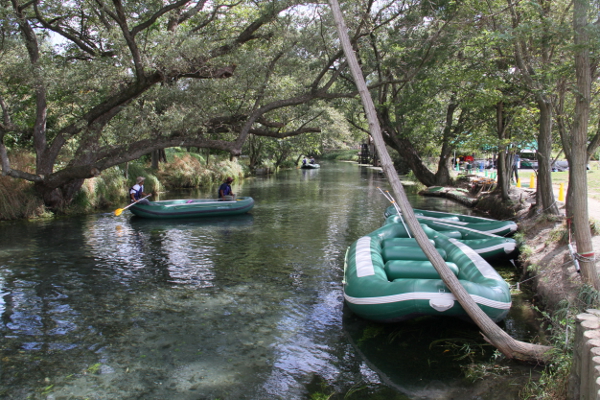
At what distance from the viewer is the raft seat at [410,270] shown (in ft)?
25.3

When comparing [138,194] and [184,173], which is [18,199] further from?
[184,173]

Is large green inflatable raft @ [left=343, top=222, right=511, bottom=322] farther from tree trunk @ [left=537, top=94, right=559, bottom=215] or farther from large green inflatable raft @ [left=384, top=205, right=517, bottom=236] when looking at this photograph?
tree trunk @ [left=537, top=94, right=559, bottom=215]

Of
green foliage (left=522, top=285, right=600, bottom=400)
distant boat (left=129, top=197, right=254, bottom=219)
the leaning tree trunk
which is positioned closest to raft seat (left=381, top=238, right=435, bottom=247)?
green foliage (left=522, top=285, right=600, bottom=400)

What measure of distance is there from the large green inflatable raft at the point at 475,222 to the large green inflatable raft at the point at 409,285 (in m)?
3.18

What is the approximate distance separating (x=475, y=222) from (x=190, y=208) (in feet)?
32.6

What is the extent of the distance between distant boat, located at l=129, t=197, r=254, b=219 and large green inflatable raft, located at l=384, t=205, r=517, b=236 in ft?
20.7

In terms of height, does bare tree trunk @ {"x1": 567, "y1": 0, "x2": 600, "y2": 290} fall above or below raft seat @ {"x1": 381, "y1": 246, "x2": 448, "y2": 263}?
above

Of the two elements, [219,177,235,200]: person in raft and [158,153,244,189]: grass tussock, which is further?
[158,153,244,189]: grass tussock

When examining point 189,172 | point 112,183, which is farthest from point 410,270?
point 189,172

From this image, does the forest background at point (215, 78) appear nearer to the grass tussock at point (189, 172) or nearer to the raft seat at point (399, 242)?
the raft seat at point (399, 242)

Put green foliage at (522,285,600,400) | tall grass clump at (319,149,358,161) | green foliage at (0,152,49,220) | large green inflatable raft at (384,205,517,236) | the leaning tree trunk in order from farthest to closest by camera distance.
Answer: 1. tall grass clump at (319,149,358,161)
2. green foliage at (0,152,49,220)
3. large green inflatable raft at (384,205,517,236)
4. the leaning tree trunk
5. green foliage at (522,285,600,400)

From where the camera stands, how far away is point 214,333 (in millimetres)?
7016

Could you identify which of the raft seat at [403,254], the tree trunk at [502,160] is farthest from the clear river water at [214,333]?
the tree trunk at [502,160]

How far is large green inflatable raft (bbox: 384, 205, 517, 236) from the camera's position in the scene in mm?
11547
